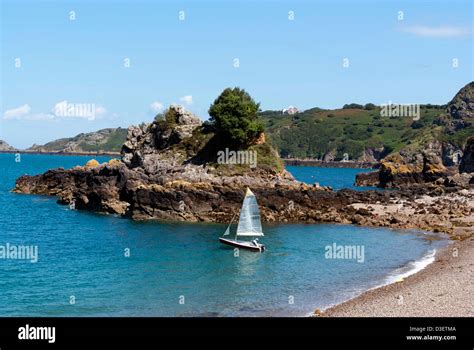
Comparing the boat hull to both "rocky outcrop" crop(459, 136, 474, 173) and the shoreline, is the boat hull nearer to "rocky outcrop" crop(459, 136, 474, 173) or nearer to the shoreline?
the shoreline

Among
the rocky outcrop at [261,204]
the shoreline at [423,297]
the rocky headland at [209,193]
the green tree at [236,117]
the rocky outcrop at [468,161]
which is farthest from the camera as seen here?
the rocky outcrop at [468,161]

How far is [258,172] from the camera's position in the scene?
78688 mm

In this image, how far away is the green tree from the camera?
80938 millimetres

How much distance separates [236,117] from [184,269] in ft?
130

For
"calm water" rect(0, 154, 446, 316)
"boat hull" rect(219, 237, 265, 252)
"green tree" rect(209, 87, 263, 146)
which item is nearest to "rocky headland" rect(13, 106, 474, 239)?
"green tree" rect(209, 87, 263, 146)

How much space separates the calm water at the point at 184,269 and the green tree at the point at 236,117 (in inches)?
755

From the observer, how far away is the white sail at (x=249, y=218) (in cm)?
5506

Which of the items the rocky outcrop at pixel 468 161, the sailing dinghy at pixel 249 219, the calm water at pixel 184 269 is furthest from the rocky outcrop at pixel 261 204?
the rocky outcrop at pixel 468 161

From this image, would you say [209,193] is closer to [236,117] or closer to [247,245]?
→ [236,117]

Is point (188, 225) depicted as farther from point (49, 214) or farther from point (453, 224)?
point (453, 224)

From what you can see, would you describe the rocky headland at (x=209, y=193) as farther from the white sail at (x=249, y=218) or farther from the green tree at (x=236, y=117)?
the white sail at (x=249, y=218)

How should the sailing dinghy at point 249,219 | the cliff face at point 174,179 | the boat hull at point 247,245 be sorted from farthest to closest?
the cliff face at point 174,179 < the sailing dinghy at point 249,219 < the boat hull at point 247,245

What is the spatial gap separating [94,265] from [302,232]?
24679 millimetres

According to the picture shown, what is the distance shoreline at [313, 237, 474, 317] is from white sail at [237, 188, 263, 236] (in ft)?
54.7
